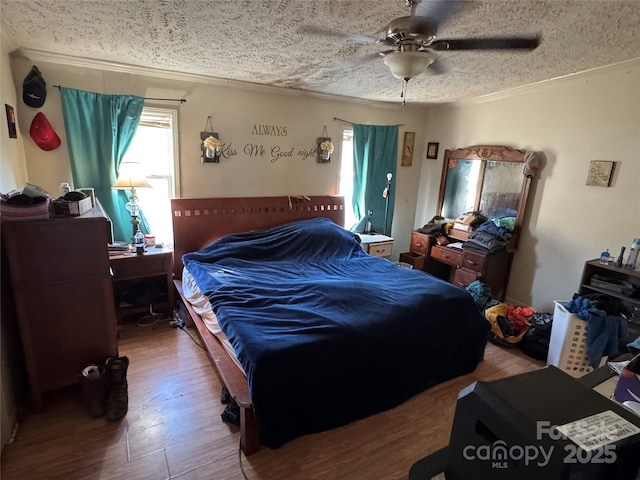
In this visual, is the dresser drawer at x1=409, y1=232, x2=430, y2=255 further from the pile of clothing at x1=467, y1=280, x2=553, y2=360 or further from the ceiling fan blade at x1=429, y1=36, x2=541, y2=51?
the ceiling fan blade at x1=429, y1=36, x2=541, y2=51

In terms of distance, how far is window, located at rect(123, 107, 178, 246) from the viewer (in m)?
3.12

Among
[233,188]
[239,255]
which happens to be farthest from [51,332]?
[233,188]

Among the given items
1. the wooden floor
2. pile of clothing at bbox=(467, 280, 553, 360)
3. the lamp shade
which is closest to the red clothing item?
pile of clothing at bbox=(467, 280, 553, 360)

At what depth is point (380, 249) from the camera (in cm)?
414

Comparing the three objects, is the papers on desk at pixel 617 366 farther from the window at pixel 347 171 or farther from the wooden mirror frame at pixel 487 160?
the window at pixel 347 171

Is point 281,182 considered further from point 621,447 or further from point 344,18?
point 621,447

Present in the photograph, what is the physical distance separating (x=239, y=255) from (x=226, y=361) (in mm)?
1230

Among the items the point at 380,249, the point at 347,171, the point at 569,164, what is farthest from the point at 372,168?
the point at 569,164

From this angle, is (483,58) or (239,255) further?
(239,255)

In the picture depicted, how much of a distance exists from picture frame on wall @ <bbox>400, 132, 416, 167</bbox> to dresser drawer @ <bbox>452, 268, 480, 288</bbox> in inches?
66.5

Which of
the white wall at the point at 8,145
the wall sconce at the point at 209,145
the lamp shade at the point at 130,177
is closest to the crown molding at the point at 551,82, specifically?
the wall sconce at the point at 209,145

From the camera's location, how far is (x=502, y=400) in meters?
0.60

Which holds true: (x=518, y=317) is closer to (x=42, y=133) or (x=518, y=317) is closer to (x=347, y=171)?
(x=347, y=171)

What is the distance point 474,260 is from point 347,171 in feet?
6.10
